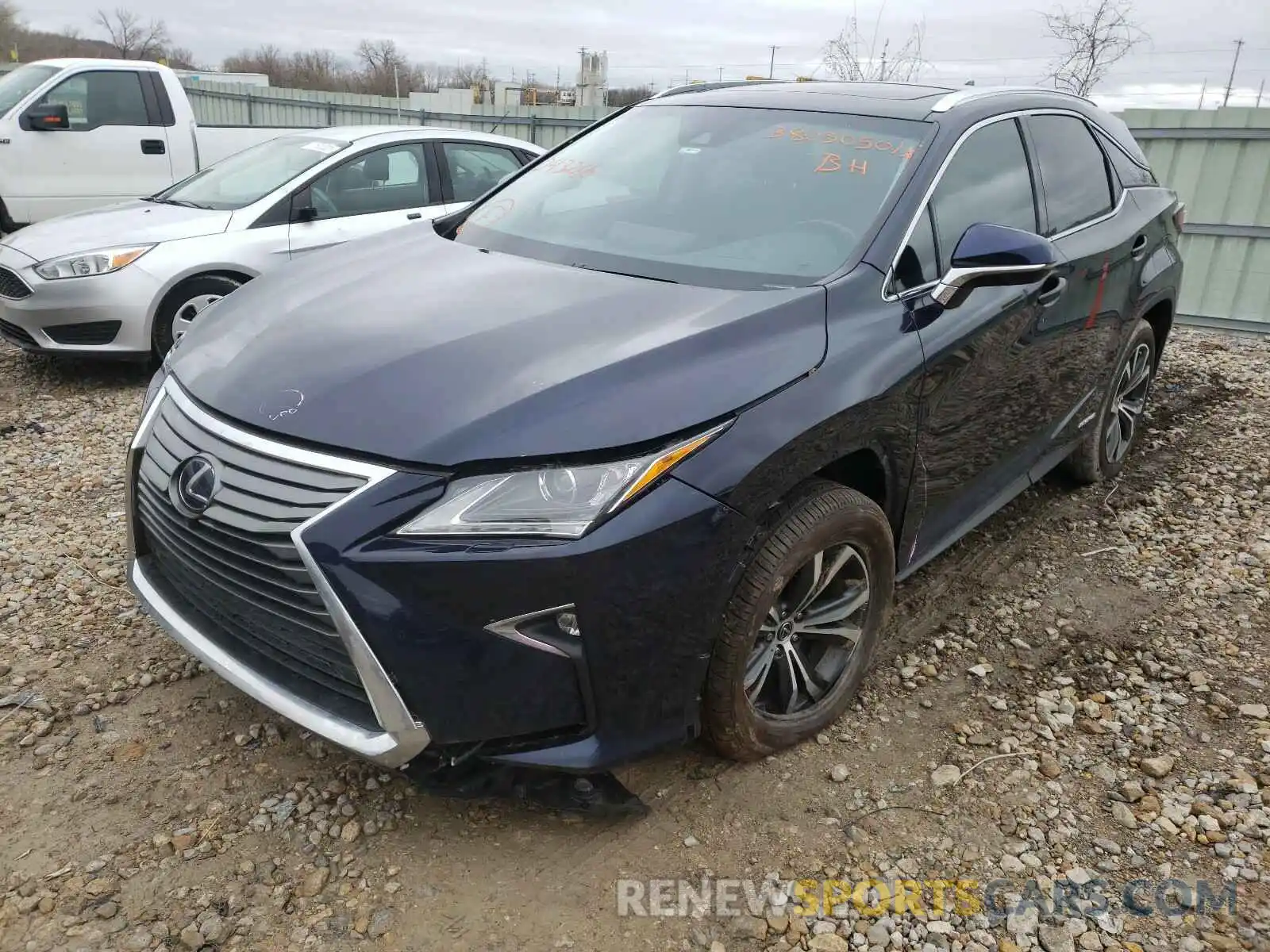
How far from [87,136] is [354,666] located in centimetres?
815

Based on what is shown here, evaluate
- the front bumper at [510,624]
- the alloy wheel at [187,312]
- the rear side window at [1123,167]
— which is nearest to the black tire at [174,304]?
the alloy wheel at [187,312]

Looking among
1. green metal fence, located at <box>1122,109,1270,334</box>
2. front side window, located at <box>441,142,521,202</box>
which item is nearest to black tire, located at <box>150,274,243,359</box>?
front side window, located at <box>441,142,521,202</box>

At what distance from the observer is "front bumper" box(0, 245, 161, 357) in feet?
17.5

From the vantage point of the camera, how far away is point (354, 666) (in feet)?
6.51

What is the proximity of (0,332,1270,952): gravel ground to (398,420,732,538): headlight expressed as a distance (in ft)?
2.97

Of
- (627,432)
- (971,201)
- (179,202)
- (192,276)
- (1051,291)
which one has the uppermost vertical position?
(971,201)

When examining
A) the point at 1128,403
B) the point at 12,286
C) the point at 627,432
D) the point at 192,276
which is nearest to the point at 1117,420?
the point at 1128,403

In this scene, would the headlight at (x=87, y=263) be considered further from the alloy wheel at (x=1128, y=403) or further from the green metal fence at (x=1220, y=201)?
the green metal fence at (x=1220, y=201)

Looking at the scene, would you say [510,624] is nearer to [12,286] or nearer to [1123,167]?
[1123,167]

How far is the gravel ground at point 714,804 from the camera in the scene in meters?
2.12

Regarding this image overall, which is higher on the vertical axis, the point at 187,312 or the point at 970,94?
the point at 970,94

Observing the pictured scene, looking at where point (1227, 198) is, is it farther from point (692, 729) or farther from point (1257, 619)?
point (692, 729)

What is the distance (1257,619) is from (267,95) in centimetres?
1954

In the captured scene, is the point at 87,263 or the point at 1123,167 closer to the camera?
the point at 1123,167
